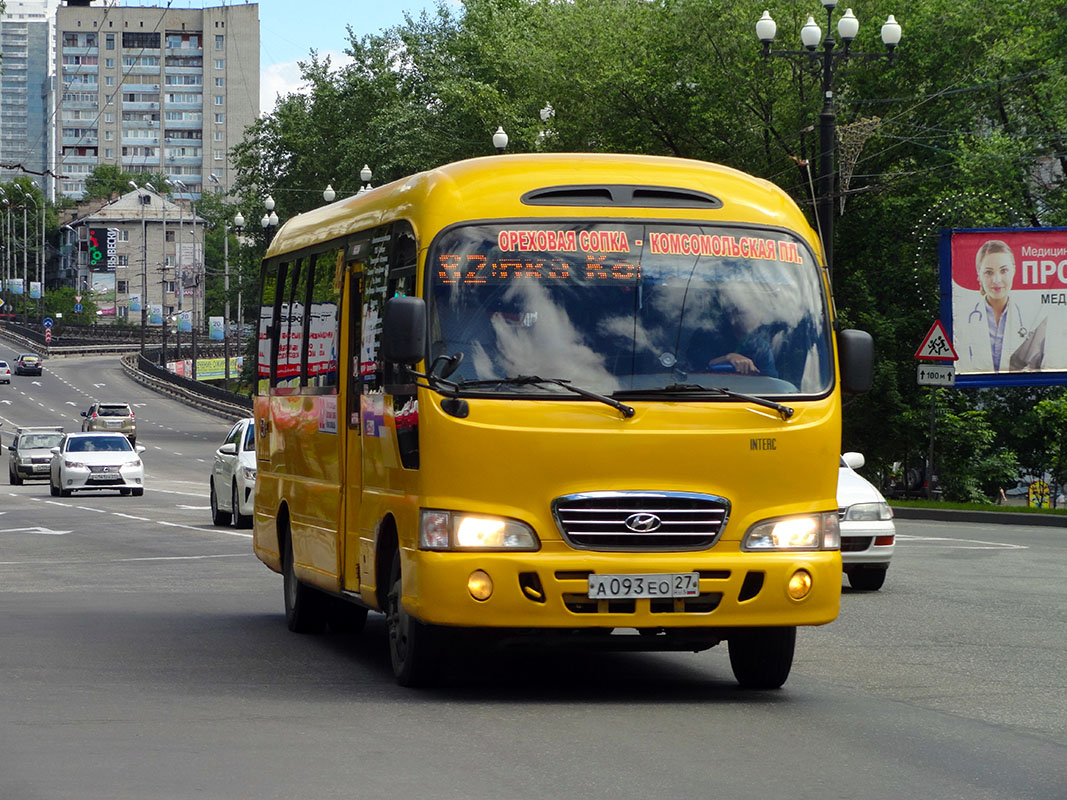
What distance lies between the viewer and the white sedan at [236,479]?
28000 millimetres

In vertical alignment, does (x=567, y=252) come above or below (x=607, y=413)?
above

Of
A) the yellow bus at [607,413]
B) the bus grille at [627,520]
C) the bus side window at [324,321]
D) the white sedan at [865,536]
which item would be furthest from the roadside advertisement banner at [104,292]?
the bus grille at [627,520]

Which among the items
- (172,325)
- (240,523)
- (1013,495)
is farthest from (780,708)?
(172,325)

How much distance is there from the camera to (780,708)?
978 cm

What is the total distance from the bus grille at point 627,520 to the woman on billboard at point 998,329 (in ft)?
90.3

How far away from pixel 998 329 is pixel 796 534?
2739 cm

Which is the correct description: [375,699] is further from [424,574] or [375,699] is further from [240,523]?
[240,523]

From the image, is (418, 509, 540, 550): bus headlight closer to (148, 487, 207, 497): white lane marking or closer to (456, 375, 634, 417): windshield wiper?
(456, 375, 634, 417): windshield wiper

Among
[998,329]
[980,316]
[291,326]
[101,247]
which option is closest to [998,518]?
[998,329]

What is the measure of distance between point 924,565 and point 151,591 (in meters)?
8.37

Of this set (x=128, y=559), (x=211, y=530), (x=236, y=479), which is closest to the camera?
(x=128, y=559)

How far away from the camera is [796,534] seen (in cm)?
990

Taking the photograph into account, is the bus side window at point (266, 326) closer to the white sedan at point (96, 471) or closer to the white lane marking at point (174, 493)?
the white sedan at point (96, 471)

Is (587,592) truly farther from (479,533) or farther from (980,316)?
(980,316)
